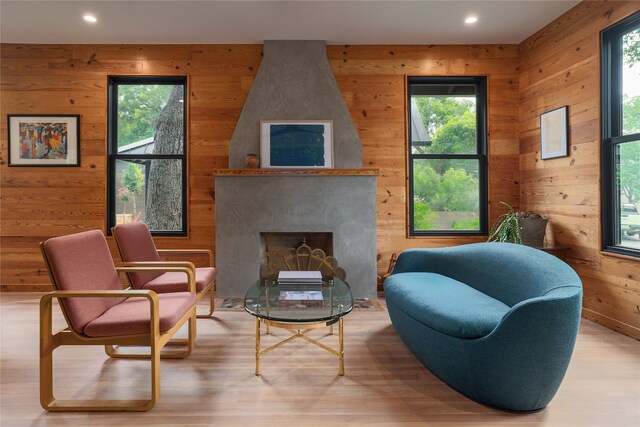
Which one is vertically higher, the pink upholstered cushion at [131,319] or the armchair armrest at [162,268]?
the armchair armrest at [162,268]

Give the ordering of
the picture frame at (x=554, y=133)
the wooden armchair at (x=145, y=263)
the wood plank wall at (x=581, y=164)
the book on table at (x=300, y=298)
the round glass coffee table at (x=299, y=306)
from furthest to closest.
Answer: the picture frame at (x=554, y=133) < the wood plank wall at (x=581, y=164) < the wooden armchair at (x=145, y=263) < the book on table at (x=300, y=298) < the round glass coffee table at (x=299, y=306)

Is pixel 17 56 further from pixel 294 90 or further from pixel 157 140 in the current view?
pixel 294 90

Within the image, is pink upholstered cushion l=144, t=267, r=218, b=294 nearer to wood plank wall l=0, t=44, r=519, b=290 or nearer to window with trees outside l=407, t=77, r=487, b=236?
wood plank wall l=0, t=44, r=519, b=290

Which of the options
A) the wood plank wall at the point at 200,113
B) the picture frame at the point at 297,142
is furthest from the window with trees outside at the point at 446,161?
the picture frame at the point at 297,142

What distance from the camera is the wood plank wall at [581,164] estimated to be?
2.90 m

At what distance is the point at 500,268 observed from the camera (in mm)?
2484

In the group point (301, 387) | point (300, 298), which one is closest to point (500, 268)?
point (300, 298)

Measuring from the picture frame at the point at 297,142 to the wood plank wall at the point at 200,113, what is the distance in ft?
1.42

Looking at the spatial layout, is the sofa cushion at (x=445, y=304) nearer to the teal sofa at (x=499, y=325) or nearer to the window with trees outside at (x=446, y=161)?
the teal sofa at (x=499, y=325)

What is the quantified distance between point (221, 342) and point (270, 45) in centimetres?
316

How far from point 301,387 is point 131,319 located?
1010 millimetres

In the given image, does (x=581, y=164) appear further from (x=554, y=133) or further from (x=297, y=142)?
(x=297, y=142)

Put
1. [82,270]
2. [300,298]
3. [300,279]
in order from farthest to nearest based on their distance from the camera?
[300,279] < [300,298] < [82,270]

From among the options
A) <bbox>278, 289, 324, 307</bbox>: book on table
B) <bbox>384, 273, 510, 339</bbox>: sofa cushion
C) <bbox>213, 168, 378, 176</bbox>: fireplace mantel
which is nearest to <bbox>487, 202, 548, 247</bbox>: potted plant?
<bbox>384, 273, 510, 339</bbox>: sofa cushion
